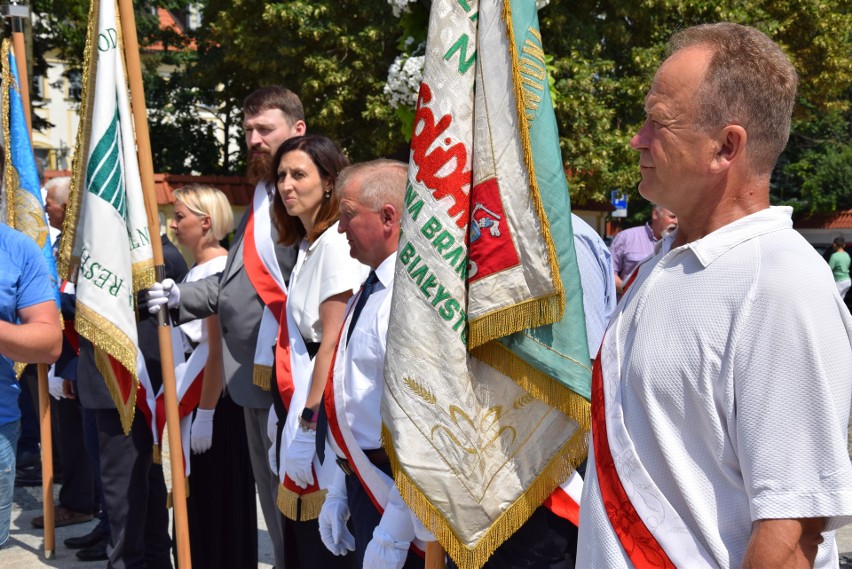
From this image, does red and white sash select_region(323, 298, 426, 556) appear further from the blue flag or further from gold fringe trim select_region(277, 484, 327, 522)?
the blue flag

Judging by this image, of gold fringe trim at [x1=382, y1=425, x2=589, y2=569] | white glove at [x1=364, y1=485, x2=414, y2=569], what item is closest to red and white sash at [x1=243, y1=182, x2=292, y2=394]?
white glove at [x1=364, y1=485, x2=414, y2=569]

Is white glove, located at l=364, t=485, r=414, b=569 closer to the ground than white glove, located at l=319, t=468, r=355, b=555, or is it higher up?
higher up

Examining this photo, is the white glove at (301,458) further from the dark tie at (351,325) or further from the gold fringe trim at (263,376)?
the gold fringe trim at (263,376)

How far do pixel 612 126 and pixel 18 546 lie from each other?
1252 cm

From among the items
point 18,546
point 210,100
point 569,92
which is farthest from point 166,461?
point 210,100

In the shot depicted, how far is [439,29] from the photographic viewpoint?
2.60m

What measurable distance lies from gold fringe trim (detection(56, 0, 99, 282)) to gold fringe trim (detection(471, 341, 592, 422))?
2.37 m

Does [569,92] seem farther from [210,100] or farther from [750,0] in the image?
[210,100]

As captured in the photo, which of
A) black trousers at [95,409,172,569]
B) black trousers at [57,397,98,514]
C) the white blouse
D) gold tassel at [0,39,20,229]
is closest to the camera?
the white blouse

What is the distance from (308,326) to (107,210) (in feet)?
3.47

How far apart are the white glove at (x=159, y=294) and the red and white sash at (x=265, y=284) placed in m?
0.33

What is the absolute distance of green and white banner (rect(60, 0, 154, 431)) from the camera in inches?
160

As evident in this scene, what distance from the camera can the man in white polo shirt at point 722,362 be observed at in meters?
1.46

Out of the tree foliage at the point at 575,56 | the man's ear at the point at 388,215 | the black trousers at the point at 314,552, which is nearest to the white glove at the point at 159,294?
the black trousers at the point at 314,552
